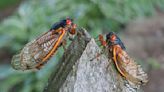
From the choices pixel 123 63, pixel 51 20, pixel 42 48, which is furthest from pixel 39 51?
pixel 51 20

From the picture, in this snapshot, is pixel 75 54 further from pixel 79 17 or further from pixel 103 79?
pixel 79 17

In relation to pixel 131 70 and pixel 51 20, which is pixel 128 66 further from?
pixel 51 20

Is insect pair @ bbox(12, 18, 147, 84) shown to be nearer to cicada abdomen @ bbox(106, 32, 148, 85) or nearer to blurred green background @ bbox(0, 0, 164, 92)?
cicada abdomen @ bbox(106, 32, 148, 85)

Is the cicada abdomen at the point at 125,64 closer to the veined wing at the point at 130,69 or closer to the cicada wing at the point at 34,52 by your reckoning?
the veined wing at the point at 130,69

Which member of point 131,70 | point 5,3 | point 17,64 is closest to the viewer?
point 131,70

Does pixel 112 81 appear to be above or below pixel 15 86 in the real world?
below

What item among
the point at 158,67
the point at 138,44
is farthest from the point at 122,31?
the point at 158,67

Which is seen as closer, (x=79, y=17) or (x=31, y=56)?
(x=31, y=56)

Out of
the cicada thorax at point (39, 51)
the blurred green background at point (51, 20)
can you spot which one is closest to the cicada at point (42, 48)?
the cicada thorax at point (39, 51)
